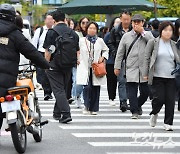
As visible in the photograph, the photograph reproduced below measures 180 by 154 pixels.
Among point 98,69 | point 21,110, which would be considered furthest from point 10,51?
point 98,69

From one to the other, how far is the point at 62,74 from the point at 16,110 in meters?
3.15

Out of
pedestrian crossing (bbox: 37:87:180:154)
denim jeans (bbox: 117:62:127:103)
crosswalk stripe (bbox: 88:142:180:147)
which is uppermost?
denim jeans (bbox: 117:62:127:103)

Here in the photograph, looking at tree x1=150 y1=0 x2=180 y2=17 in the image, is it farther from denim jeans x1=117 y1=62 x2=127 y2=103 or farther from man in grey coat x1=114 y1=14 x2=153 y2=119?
man in grey coat x1=114 y1=14 x2=153 y2=119

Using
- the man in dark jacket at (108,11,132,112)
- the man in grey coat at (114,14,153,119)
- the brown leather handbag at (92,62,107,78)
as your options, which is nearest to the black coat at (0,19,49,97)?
the man in grey coat at (114,14,153,119)

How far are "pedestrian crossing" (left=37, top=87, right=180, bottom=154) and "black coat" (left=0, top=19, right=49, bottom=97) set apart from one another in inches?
61.1

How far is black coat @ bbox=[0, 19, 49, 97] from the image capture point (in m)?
8.57

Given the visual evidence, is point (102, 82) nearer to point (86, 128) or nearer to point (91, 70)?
point (91, 70)

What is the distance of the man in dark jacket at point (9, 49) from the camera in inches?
337

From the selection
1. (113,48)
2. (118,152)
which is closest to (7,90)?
(118,152)

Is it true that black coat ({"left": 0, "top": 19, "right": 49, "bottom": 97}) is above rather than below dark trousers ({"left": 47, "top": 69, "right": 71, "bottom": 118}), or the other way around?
above

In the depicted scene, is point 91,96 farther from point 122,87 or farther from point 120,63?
point 120,63

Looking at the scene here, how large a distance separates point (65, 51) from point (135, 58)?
133 cm

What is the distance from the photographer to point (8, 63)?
8.61 meters

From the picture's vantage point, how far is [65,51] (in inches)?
452
